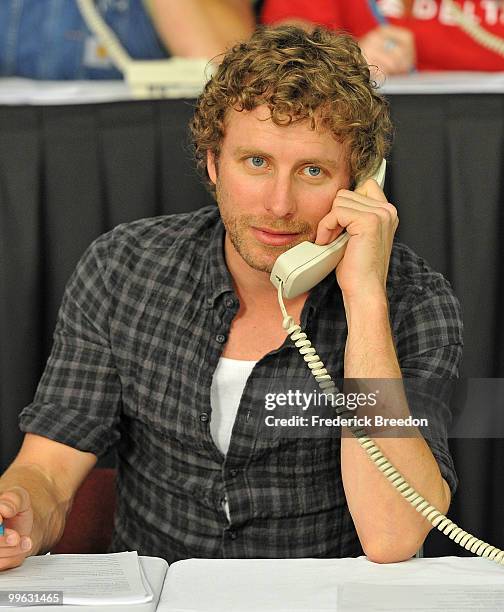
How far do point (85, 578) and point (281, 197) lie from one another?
527 mm

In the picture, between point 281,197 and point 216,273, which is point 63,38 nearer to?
point 216,273

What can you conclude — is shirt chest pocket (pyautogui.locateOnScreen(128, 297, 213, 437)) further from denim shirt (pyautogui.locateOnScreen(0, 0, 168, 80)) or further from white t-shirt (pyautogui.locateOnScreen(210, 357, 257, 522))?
denim shirt (pyautogui.locateOnScreen(0, 0, 168, 80))

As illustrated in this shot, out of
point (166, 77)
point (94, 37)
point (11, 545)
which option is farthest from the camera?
point (94, 37)

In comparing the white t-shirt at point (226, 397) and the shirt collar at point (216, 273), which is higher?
the shirt collar at point (216, 273)

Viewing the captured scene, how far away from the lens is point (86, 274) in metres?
1.53

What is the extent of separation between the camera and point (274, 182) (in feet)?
4.33

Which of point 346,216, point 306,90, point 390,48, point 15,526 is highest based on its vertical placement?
point 390,48

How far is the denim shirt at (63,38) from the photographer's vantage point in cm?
240

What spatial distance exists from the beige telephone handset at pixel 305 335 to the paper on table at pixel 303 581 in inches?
3.6

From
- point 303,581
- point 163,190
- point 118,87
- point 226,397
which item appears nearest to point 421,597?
point 303,581

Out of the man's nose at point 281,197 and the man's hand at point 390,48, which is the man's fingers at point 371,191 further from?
the man's hand at point 390,48

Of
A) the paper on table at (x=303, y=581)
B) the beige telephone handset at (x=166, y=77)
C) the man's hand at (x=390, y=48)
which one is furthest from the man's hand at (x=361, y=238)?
the man's hand at (x=390, y=48)

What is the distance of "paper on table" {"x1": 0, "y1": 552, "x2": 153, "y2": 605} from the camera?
0.99m

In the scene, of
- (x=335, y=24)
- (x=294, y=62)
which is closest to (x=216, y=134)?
(x=294, y=62)
